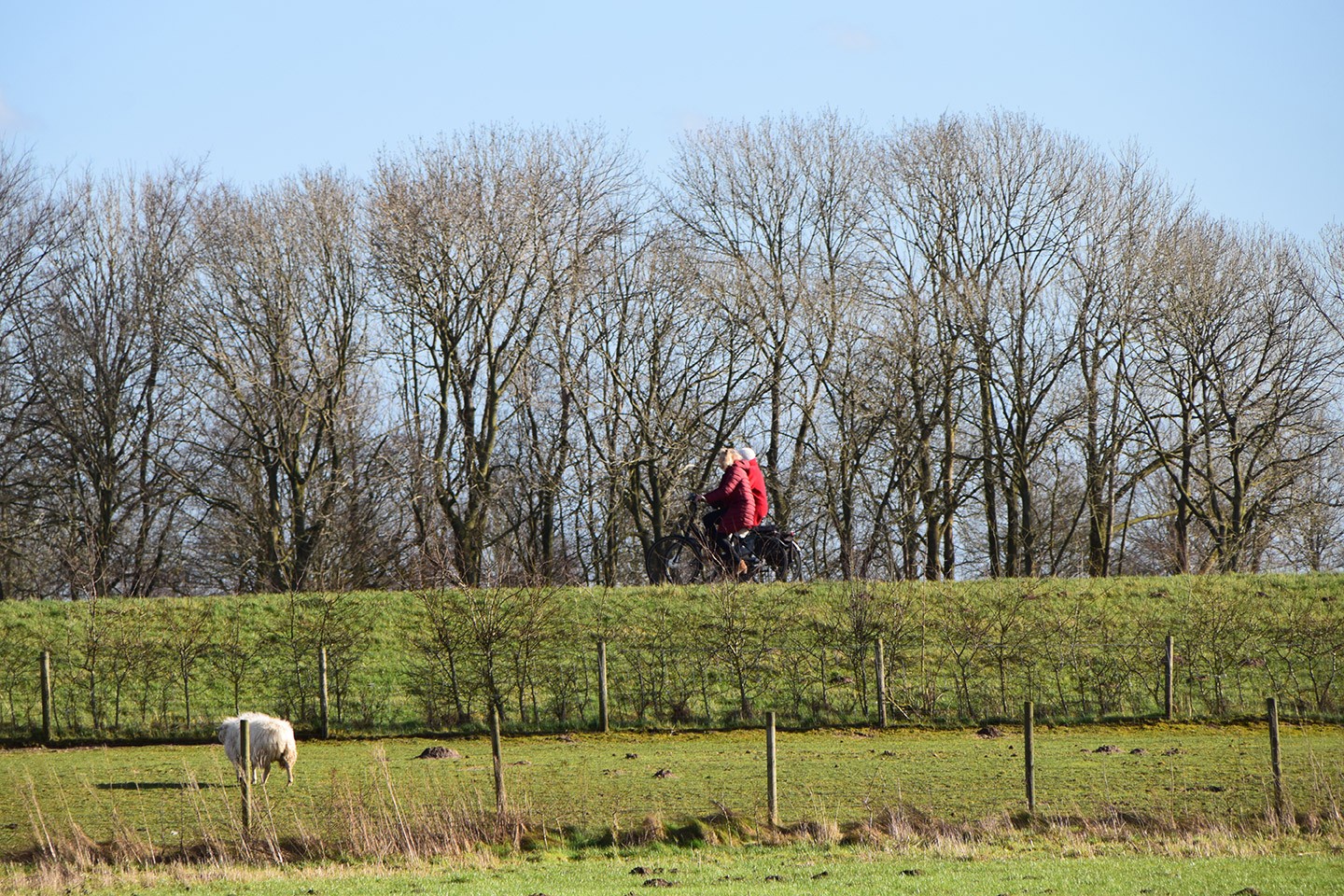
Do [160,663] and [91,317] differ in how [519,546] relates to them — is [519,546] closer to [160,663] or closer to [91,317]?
[91,317]

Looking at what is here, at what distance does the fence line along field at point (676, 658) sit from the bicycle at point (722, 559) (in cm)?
48

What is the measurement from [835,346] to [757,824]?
1125 inches

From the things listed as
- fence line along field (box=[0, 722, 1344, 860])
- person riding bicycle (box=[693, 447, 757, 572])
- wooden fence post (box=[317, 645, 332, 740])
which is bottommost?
fence line along field (box=[0, 722, 1344, 860])

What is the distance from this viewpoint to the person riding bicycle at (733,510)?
1054 inches

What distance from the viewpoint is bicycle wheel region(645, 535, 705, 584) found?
97.1 ft

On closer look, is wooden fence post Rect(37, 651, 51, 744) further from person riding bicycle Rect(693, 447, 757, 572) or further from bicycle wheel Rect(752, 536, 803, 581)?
bicycle wheel Rect(752, 536, 803, 581)

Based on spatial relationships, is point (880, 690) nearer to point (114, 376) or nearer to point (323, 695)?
point (323, 695)

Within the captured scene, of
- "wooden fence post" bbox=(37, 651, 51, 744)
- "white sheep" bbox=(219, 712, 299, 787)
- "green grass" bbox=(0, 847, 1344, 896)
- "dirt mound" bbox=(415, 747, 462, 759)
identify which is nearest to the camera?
"green grass" bbox=(0, 847, 1344, 896)

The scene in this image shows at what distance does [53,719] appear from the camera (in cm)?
2534

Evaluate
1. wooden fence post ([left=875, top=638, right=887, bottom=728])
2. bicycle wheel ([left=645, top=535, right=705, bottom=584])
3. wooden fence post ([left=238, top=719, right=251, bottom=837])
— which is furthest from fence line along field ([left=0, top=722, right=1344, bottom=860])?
bicycle wheel ([left=645, top=535, right=705, bottom=584])

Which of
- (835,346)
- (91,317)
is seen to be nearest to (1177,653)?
(835,346)

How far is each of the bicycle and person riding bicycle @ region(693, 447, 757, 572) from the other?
186 mm

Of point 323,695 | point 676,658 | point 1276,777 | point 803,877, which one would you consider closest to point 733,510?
point 676,658

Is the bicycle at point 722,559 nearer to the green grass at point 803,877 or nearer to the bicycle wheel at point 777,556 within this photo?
the bicycle wheel at point 777,556
